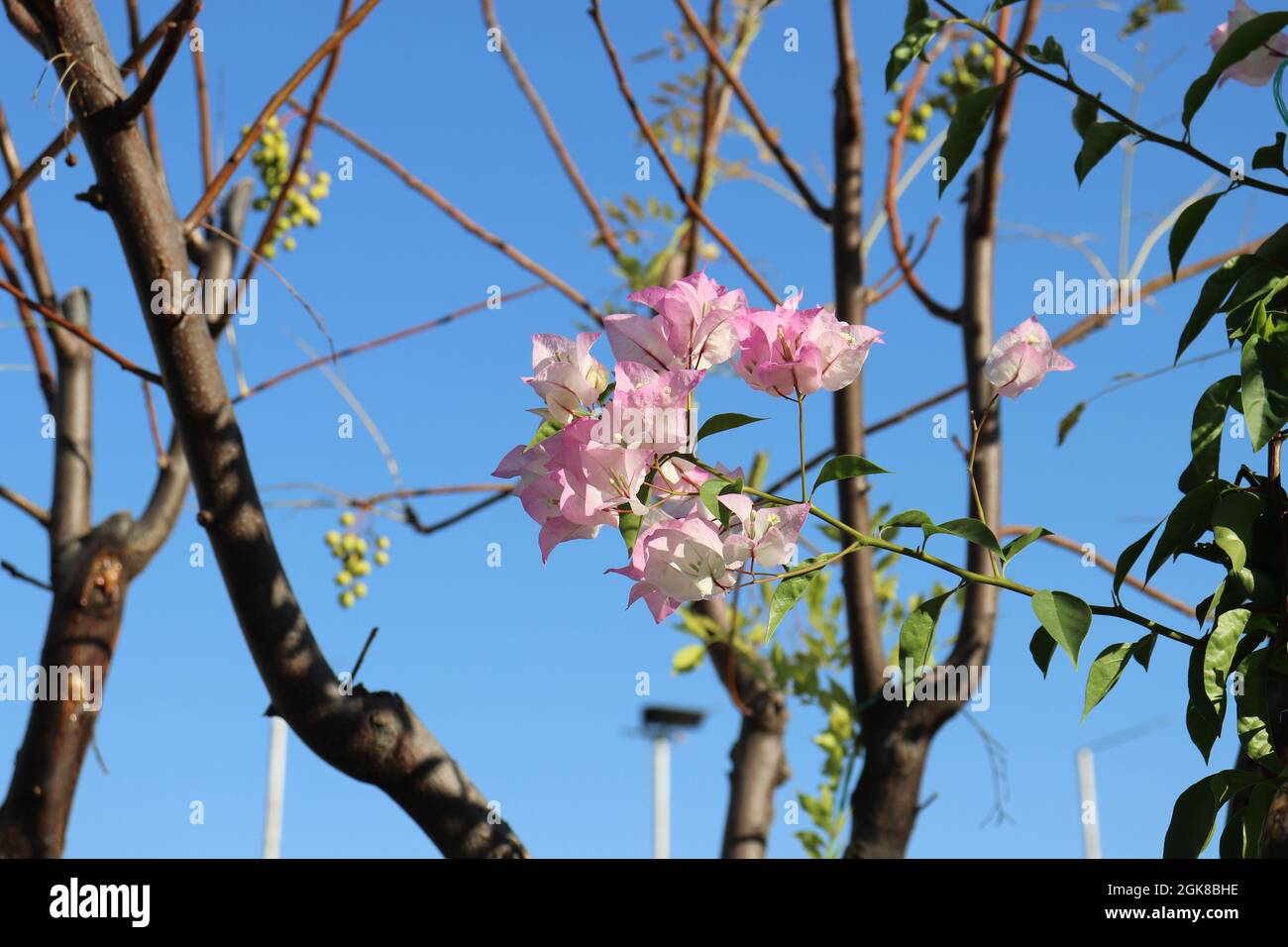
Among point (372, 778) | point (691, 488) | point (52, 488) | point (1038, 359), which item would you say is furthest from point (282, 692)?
point (52, 488)

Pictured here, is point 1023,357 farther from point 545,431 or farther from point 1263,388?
point 545,431

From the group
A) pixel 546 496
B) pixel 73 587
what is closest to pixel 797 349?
pixel 546 496

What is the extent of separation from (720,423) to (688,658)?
125 centimetres

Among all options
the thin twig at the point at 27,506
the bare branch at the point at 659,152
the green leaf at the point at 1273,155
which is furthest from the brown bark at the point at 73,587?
the green leaf at the point at 1273,155

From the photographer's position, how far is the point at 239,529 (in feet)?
3.45

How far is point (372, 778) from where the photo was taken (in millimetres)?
1081

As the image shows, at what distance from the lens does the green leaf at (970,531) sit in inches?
27.0

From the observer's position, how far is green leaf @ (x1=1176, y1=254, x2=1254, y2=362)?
2.63 ft

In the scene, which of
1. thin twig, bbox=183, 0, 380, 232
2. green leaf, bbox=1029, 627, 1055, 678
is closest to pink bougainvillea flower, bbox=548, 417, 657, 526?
green leaf, bbox=1029, 627, 1055, 678

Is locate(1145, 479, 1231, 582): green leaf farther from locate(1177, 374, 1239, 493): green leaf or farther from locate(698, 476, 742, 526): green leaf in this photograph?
locate(698, 476, 742, 526): green leaf

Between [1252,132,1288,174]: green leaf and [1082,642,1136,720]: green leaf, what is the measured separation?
1.09ft

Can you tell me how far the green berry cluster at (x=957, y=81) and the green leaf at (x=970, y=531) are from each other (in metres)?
1.36
